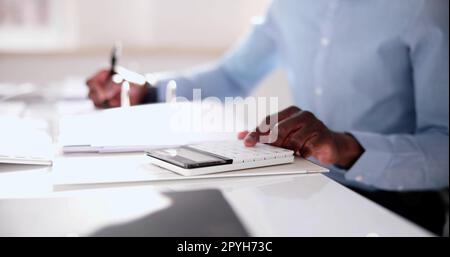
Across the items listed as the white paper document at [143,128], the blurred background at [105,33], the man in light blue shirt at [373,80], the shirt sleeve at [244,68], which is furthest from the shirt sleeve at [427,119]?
the blurred background at [105,33]

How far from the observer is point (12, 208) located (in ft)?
1.38

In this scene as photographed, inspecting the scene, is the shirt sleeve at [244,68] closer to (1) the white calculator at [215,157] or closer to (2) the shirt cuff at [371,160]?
(2) the shirt cuff at [371,160]

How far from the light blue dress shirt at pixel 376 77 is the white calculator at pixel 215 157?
0.46 feet

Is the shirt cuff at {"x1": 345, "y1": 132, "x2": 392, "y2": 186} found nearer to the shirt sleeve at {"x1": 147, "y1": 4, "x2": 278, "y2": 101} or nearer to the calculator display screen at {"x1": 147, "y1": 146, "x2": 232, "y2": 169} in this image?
the calculator display screen at {"x1": 147, "y1": 146, "x2": 232, "y2": 169}

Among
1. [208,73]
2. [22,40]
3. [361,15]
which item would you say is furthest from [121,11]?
[361,15]

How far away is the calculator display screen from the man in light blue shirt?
6.4 inches

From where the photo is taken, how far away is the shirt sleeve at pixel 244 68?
3.96 feet

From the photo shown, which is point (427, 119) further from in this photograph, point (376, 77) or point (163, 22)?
point (163, 22)

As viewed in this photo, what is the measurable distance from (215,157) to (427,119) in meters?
0.43

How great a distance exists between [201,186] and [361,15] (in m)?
0.56

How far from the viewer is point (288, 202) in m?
0.44

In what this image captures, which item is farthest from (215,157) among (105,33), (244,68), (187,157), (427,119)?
(105,33)

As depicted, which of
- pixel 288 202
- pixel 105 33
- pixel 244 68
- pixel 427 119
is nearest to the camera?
pixel 288 202
